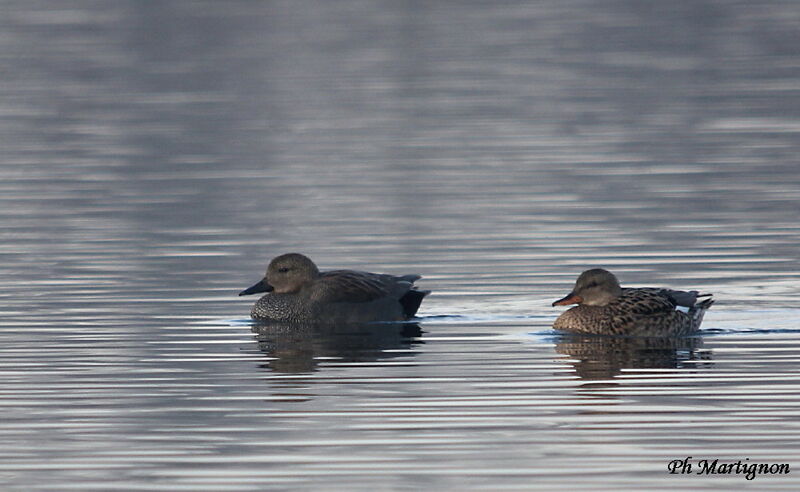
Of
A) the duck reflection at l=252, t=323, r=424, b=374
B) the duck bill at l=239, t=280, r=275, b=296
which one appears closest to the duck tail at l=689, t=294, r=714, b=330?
the duck reflection at l=252, t=323, r=424, b=374

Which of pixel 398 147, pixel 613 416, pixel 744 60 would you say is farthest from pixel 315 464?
pixel 744 60

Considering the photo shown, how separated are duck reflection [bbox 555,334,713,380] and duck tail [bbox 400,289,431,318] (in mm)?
1978

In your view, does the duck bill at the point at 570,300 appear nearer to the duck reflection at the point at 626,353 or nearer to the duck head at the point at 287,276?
the duck reflection at the point at 626,353

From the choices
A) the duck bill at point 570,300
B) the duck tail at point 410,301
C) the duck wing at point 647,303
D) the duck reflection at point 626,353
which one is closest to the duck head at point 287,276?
the duck tail at point 410,301

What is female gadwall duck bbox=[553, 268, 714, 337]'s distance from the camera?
18531 mm

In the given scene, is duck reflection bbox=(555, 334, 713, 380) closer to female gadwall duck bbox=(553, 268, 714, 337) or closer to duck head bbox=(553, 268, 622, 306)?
female gadwall duck bbox=(553, 268, 714, 337)

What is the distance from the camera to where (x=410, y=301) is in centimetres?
2002

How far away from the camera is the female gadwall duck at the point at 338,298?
20.0 metres

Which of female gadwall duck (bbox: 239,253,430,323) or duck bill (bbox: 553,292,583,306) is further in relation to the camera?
female gadwall duck (bbox: 239,253,430,323)

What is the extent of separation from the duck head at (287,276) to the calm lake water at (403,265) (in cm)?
52

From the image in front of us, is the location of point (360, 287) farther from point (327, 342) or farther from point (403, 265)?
point (403, 265)

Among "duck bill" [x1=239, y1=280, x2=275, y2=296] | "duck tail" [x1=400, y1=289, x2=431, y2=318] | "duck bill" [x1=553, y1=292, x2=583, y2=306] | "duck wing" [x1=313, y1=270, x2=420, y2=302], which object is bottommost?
"duck bill" [x1=553, y1=292, x2=583, y2=306]

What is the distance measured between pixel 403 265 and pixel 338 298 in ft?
9.88

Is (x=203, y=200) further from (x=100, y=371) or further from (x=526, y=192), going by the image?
(x=100, y=371)
